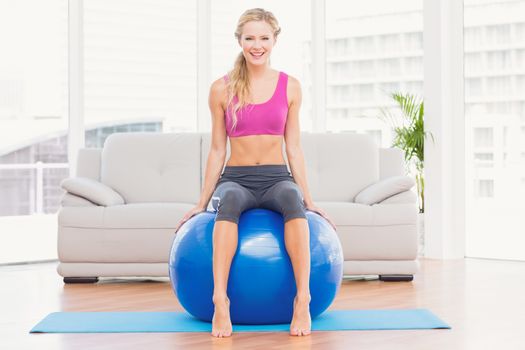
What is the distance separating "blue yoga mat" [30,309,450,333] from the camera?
383 centimetres

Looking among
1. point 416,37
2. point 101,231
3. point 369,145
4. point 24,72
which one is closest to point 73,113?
point 24,72

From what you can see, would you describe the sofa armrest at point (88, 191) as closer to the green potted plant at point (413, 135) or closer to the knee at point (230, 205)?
the knee at point (230, 205)

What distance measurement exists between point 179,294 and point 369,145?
246 cm

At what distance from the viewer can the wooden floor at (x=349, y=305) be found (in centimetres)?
354

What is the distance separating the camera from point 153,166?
5.98 metres

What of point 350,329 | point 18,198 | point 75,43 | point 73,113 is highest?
point 75,43

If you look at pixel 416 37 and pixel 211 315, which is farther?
pixel 416 37

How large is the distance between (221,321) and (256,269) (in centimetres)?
25

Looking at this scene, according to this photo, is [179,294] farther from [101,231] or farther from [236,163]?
[101,231]

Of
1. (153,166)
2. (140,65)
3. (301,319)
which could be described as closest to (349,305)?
(301,319)

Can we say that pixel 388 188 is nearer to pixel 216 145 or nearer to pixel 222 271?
pixel 216 145

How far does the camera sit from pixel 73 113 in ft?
22.1

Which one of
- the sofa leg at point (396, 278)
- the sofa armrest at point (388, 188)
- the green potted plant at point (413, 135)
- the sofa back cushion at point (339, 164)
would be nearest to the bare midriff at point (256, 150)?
the sofa armrest at point (388, 188)

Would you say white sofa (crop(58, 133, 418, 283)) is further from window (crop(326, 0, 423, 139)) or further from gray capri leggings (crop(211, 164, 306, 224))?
window (crop(326, 0, 423, 139))
